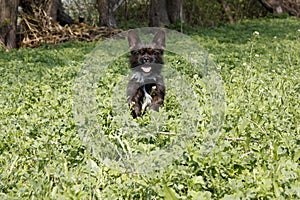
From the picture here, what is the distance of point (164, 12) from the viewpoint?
22.8 metres

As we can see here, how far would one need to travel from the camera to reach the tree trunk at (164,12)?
2250 cm

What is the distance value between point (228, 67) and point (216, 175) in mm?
6214

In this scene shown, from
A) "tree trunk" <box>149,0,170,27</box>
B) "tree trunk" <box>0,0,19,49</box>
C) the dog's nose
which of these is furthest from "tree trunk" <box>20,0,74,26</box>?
the dog's nose

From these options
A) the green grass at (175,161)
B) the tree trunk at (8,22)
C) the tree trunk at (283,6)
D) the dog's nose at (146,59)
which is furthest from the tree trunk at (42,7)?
the dog's nose at (146,59)

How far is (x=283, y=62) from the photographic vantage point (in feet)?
33.9

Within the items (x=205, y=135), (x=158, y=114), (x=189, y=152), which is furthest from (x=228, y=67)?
(x=189, y=152)

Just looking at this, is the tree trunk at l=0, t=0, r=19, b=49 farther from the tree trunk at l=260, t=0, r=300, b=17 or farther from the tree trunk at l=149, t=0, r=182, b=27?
the tree trunk at l=260, t=0, r=300, b=17

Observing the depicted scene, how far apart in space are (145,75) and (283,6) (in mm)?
24748

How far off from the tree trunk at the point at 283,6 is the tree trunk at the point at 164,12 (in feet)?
23.7

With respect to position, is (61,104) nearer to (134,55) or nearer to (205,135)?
(134,55)

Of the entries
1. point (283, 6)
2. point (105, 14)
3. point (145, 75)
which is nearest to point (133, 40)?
point (145, 75)

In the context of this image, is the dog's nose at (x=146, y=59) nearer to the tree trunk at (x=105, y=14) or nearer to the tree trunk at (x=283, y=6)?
the tree trunk at (x=105, y=14)

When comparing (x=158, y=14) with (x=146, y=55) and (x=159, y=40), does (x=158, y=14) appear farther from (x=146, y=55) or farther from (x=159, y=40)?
(x=146, y=55)

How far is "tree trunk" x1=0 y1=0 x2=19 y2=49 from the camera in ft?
53.2
